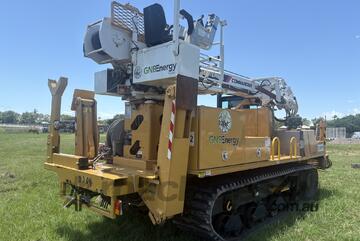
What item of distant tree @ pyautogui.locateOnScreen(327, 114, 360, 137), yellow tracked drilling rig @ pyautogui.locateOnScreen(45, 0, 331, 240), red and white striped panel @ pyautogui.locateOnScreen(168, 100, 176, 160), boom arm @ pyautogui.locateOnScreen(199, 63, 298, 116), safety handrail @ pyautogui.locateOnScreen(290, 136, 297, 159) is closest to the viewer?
red and white striped panel @ pyautogui.locateOnScreen(168, 100, 176, 160)

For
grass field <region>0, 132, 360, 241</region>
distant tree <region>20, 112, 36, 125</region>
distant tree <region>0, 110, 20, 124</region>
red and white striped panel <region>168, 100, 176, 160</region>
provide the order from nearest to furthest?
red and white striped panel <region>168, 100, 176, 160</region>, grass field <region>0, 132, 360, 241</region>, distant tree <region>20, 112, 36, 125</region>, distant tree <region>0, 110, 20, 124</region>

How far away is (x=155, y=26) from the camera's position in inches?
195

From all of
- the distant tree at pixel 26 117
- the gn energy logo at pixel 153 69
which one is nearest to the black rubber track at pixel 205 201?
the gn energy logo at pixel 153 69

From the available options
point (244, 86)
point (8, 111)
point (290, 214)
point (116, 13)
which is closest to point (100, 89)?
point (116, 13)

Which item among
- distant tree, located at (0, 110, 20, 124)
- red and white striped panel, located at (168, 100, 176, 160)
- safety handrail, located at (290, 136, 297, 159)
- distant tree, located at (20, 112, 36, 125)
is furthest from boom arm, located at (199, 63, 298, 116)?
distant tree, located at (0, 110, 20, 124)

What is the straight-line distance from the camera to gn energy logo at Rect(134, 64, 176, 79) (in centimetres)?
452

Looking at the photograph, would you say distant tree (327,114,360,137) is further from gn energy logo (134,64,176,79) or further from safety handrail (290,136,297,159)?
gn energy logo (134,64,176,79)

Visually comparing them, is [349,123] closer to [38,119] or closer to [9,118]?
[38,119]

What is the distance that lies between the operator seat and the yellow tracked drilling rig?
0.01 meters

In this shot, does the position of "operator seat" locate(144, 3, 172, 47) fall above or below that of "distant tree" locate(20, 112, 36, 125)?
below

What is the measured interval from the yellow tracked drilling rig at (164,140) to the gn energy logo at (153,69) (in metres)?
0.01

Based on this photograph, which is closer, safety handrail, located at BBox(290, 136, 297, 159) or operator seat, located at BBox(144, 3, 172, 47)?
operator seat, located at BBox(144, 3, 172, 47)

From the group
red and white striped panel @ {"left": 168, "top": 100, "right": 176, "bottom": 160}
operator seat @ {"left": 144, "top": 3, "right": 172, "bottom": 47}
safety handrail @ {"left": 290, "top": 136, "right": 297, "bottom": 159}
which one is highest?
operator seat @ {"left": 144, "top": 3, "right": 172, "bottom": 47}

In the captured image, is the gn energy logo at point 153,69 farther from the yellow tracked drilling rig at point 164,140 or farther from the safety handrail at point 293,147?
the safety handrail at point 293,147
